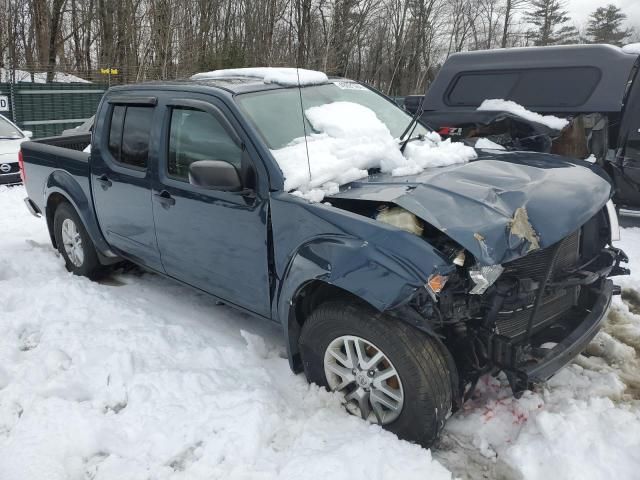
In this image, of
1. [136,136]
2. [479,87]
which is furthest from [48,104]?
[136,136]

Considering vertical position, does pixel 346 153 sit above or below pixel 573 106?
below

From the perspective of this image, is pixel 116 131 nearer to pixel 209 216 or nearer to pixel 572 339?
pixel 209 216

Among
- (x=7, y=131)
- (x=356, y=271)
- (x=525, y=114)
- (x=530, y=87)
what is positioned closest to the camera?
(x=356, y=271)

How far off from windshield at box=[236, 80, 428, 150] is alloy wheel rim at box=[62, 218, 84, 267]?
8.50ft

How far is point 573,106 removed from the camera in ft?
19.8

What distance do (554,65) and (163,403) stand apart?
5.65 m

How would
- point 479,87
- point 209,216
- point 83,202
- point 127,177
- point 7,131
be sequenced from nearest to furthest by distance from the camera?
point 209,216
point 127,177
point 83,202
point 479,87
point 7,131

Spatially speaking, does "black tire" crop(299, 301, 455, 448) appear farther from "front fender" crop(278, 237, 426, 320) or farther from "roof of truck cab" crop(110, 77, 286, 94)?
"roof of truck cab" crop(110, 77, 286, 94)

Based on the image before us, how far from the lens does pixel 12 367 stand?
3.51 meters

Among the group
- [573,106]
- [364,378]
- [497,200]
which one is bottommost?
[364,378]

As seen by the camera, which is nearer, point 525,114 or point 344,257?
point 344,257

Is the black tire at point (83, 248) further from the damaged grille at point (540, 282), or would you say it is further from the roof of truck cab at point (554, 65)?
the roof of truck cab at point (554, 65)

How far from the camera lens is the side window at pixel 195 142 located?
3395 millimetres

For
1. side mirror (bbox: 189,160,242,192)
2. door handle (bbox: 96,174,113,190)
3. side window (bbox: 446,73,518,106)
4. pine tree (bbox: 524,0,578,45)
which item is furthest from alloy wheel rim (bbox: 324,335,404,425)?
pine tree (bbox: 524,0,578,45)
